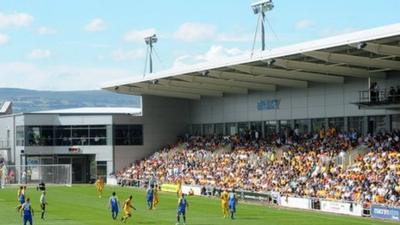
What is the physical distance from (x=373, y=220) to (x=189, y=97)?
39.0 metres

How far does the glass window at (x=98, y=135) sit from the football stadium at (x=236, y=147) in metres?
0.09

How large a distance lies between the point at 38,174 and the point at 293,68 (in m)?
31.5

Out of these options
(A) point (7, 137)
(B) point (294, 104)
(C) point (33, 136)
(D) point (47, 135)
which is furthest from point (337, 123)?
(A) point (7, 137)

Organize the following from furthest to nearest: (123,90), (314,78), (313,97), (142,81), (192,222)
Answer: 1. (123,90)
2. (142,81)
3. (313,97)
4. (314,78)
5. (192,222)

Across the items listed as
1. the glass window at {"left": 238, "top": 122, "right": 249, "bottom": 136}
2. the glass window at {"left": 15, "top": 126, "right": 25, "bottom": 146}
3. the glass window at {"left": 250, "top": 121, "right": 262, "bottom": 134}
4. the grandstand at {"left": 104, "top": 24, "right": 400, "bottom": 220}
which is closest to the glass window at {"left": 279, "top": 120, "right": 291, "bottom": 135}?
the grandstand at {"left": 104, "top": 24, "right": 400, "bottom": 220}

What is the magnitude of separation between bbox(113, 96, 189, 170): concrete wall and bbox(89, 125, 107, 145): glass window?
143cm

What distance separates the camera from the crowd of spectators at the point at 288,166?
44.3 m

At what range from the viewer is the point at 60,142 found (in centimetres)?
7838

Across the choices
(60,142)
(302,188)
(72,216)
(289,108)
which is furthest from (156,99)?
(72,216)

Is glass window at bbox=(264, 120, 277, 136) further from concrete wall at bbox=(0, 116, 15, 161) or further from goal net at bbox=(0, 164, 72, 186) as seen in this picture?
concrete wall at bbox=(0, 116, 15, 161)

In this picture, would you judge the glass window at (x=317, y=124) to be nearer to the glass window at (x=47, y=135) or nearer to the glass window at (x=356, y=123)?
the glass window at (x=356, y=123)

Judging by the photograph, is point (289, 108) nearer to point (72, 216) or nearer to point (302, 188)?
point (302, 188)

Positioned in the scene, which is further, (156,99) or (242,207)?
(156,99)

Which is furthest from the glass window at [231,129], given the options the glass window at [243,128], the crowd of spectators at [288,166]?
the crowd of spectators at [288,166]
